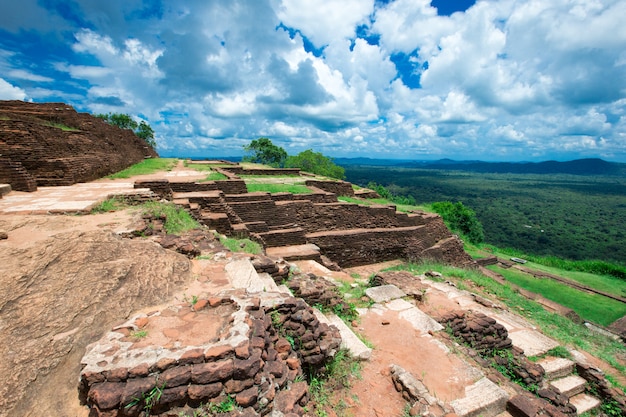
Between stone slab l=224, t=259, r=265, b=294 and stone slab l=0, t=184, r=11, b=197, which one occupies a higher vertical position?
stone slab l=0, t=184, r=11, b=197

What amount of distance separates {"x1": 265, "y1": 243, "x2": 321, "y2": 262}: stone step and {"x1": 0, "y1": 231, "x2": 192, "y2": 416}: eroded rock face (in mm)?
4937

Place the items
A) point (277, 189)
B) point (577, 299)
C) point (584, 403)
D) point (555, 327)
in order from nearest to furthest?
1. point (584, 403)
2. point (555, 327)
3. point (277, 189)
4. point (577, 299)

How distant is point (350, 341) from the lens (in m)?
4.20

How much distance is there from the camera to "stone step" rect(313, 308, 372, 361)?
392cm

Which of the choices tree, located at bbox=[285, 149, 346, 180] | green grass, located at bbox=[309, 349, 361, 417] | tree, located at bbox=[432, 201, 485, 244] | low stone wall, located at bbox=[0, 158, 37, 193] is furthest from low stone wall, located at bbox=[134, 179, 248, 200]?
tree, located at bbox=[285, 149, 346, 180]

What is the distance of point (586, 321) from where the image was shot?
417 inches

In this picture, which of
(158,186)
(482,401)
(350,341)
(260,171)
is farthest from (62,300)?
(260,171)

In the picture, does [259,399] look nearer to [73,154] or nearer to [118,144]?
[73,154]

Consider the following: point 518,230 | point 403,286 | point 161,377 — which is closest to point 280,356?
point 161,377

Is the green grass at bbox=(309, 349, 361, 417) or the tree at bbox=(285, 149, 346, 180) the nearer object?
the green grass at bbox=(309, 349, 361, 417)

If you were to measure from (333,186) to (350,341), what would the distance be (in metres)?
12.4

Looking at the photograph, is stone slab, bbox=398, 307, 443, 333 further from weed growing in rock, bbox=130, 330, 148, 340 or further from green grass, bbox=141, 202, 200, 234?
green grass, bbox=141, 202, 200, 234

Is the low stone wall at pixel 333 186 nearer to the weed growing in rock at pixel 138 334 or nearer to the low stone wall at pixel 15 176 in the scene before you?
the low stone wall at pixel 15 176

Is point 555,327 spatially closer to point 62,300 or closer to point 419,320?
point 419,320
